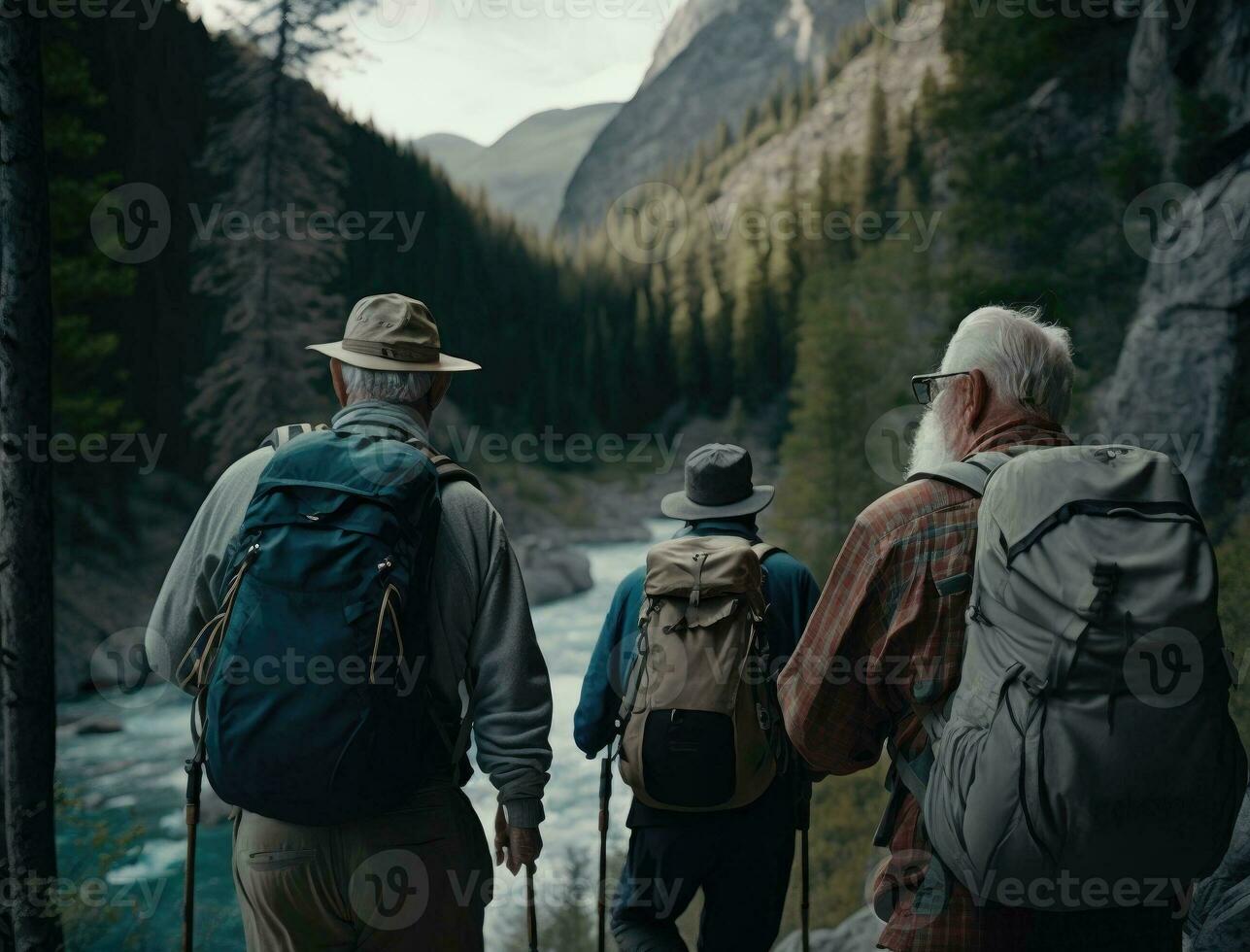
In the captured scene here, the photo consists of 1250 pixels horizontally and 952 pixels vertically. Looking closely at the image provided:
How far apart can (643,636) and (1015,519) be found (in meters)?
1.16

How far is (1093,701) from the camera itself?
121 cm

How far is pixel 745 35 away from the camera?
63875mm

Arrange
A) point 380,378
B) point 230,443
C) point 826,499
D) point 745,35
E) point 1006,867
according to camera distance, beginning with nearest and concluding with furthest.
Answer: point 1006,867, point 380,378, point 230,443, point 826,499, point 745,35

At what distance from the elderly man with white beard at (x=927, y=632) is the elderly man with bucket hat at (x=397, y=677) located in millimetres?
488

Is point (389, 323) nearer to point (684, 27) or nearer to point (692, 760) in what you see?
point (692, 760)

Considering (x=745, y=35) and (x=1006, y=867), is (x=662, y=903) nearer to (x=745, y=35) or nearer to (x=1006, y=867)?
(x=1006, y=867)

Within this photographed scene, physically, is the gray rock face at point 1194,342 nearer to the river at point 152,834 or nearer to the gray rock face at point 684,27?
the river at point 152,834

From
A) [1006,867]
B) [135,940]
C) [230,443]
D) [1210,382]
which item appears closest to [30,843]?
[1006,867]

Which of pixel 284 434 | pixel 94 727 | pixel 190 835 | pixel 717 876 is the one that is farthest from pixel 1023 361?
pixel 94 727

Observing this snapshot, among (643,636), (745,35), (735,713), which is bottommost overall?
(735,713)

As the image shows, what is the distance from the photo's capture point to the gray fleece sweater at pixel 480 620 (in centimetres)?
169

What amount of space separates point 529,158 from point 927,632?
59260 mm

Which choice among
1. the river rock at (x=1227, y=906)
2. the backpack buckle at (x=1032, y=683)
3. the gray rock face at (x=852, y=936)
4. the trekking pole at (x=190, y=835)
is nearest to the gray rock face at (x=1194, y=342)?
the gray rock face at (x=852, y=936)

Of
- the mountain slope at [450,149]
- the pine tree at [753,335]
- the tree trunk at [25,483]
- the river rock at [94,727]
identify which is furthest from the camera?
the pine tree at [753,335]
